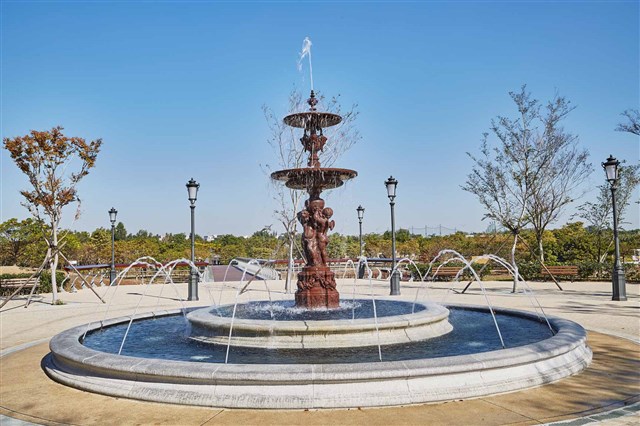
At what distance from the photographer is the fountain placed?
569cm

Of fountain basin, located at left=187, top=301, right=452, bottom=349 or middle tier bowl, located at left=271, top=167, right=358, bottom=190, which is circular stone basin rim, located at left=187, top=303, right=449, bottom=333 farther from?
middle tier bowl, located at left=271, top=167, right=358, bottom=190

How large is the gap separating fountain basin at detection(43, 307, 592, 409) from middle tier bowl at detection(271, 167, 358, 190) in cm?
563

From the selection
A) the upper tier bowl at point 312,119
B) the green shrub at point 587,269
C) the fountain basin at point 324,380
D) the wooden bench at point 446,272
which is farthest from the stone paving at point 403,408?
the wooden bench at point 446,272

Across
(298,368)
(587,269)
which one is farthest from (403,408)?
(587,269)

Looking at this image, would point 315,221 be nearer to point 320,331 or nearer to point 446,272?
point 320,331

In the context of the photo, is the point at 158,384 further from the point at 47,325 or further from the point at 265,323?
the point at 47,325

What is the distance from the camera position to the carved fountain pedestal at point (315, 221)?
11234 millimetres

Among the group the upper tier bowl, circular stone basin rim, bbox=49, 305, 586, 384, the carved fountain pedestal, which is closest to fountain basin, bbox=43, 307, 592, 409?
circular stone basin rim, bbox=49, 305, 586, 384

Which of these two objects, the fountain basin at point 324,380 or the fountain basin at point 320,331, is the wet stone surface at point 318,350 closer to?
the fountain basin at point 320,331

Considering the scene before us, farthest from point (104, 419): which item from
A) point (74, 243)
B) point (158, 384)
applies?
point (74, 243)

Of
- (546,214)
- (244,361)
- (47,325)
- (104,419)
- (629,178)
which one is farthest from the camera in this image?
(629,178)

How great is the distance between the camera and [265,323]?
8164mm

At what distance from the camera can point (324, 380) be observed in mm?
5629

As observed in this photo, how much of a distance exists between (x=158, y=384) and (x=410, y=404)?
10.1 feet
